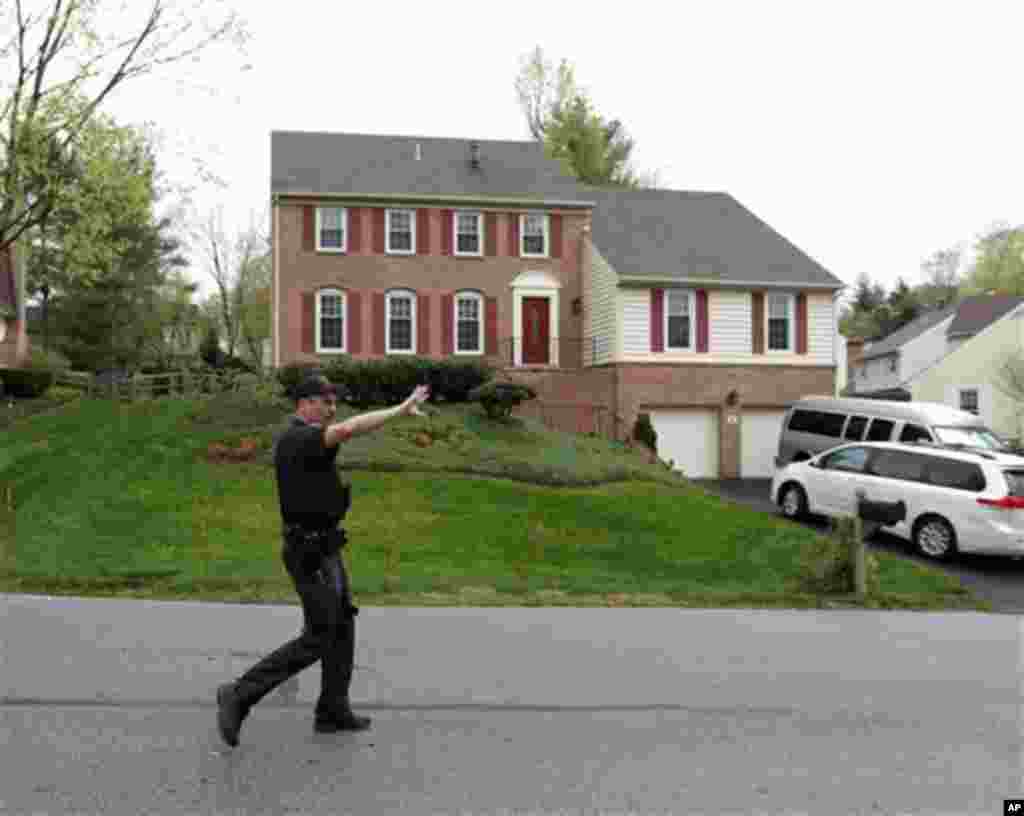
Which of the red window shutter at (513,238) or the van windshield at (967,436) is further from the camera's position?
the red window shutter at (513,238)

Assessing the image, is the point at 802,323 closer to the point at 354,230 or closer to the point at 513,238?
the point at 513,238

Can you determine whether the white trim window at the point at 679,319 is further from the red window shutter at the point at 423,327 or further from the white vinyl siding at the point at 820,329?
the red window shutter at the point at 423,327

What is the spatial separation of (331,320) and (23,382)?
10705 mm

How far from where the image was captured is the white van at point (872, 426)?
21.1 m

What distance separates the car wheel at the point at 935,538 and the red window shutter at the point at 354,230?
18.6m

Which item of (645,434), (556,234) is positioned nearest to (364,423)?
(645,434)

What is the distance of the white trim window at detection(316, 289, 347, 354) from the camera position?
96.7 ft

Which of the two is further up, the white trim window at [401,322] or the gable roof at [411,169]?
the gable roof at [411,169]

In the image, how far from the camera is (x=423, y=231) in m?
30.4

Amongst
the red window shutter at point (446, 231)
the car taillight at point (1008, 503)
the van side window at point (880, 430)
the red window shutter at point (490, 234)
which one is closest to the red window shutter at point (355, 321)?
the red window shutter at point (446, 231)

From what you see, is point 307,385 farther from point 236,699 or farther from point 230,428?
point 230,428

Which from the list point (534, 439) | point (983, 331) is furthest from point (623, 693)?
point (983, 331)

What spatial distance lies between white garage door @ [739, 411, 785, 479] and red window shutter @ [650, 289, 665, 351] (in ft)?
10.4

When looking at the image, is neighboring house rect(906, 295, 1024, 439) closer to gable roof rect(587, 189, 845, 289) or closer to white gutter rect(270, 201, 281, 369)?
gable roof rect(587, 189, 845, 289)
